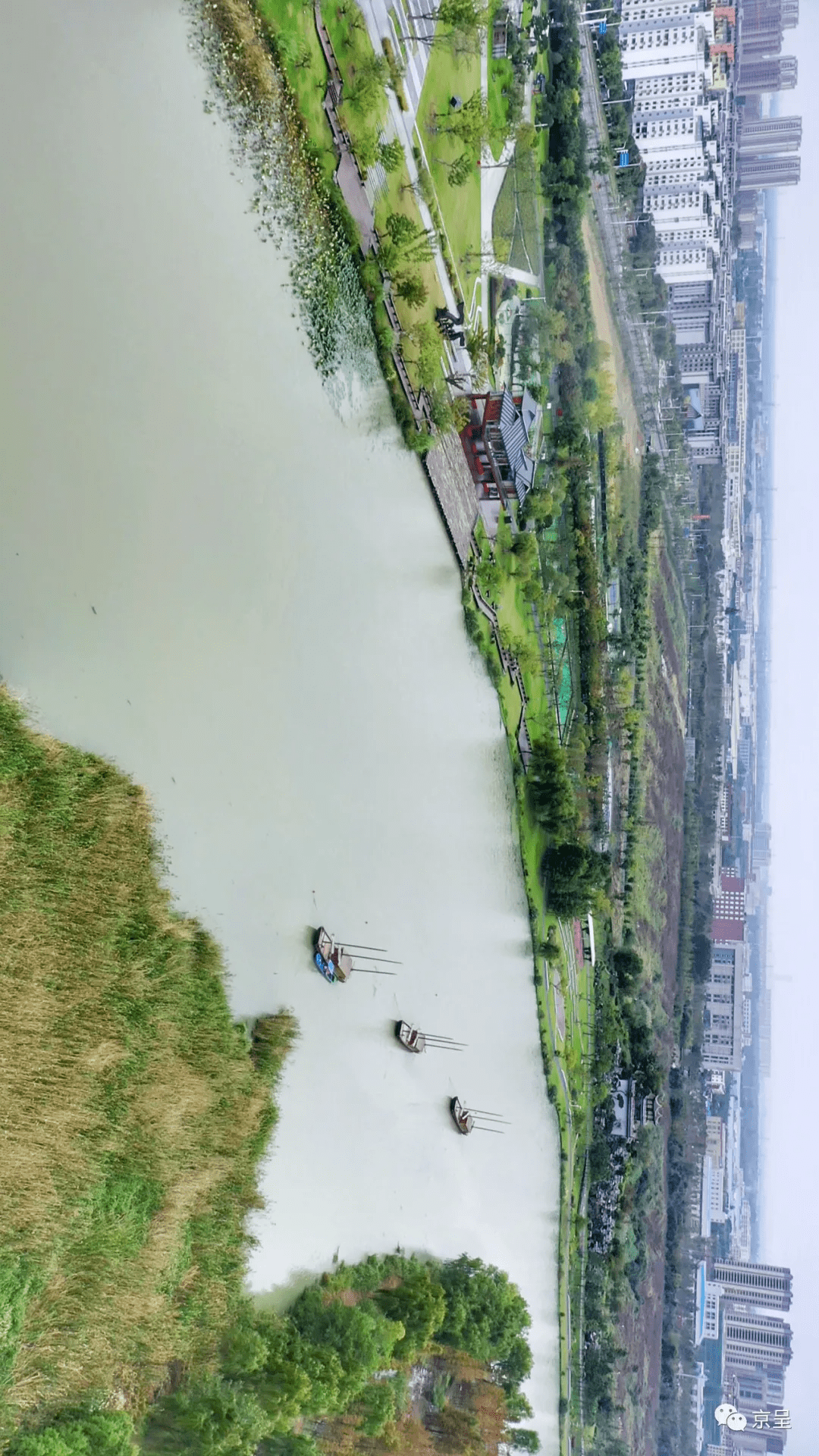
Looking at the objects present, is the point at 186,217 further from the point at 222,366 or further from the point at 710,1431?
the point at 710,1431

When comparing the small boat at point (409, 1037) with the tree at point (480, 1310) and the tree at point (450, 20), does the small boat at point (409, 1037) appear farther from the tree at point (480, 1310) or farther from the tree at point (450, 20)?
the tree at point (450, 20)

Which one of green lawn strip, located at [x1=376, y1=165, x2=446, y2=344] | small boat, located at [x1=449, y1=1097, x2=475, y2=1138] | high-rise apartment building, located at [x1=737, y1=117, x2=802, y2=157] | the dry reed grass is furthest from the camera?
high-rise apartment building, located at [x1=737, y1=117, x2=802, y2=157]

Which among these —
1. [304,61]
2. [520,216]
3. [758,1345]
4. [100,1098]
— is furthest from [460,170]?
[758,1345]

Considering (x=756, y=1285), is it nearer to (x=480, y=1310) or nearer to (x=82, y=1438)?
(x=480, y=1310)

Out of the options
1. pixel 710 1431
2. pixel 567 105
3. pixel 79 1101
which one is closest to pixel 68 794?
pixel 79 1101

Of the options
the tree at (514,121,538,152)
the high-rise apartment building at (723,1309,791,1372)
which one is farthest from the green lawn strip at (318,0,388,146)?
the high-rise apartment building at (723,1309,791,1372)

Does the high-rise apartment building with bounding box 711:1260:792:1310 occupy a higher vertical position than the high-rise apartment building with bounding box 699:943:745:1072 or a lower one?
lower

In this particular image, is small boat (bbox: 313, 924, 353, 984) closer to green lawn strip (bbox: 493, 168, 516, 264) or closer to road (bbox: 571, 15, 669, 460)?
green lawn strip (bbox: 493, 168, 516, 264)
